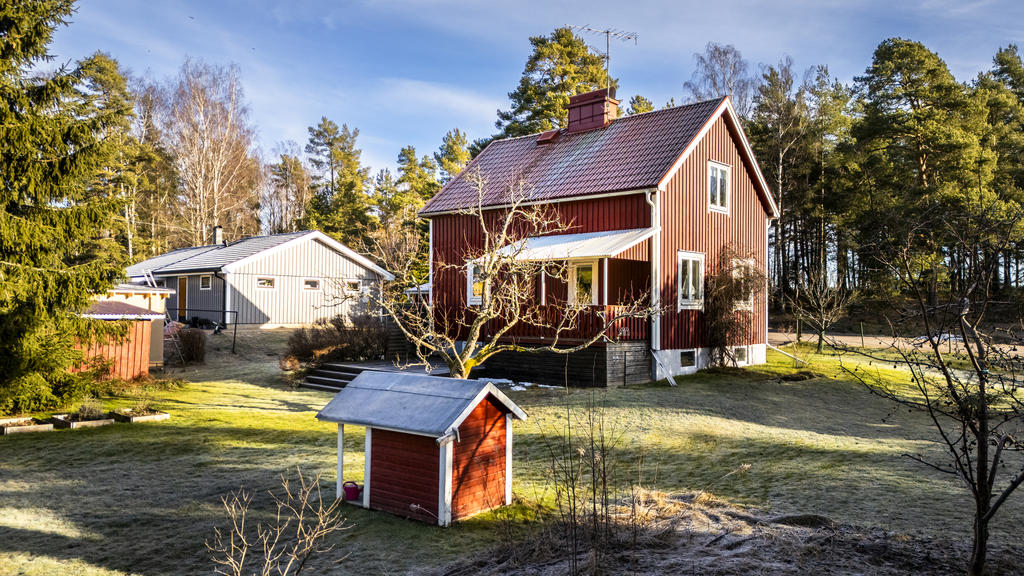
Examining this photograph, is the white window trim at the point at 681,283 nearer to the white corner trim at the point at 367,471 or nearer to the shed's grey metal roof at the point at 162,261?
the white corner trim at the point at 367,471

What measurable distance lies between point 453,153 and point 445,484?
3341 centimetres

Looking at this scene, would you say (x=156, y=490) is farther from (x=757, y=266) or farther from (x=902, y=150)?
(x=902, y=150)

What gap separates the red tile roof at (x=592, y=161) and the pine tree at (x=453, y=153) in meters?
16.3

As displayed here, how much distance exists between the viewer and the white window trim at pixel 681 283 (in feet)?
57.3

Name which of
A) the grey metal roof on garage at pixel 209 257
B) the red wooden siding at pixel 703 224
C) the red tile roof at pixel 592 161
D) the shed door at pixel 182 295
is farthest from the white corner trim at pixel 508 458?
the shed door at pixel 182 295

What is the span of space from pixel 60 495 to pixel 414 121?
34.5 metres

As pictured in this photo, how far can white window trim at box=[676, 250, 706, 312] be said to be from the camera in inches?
687

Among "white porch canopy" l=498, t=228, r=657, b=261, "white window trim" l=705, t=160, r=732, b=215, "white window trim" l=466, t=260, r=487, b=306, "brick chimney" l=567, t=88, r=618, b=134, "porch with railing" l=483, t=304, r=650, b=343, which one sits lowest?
"porch with railing" l=483, t=304, r=650, b=343

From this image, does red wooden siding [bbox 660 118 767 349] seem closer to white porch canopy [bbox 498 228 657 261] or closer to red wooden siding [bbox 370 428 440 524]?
white porch canopy [bbox 498 228 657 261]

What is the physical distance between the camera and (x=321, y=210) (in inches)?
1720

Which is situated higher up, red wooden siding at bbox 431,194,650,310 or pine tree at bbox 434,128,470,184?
pine tree at bbox 434,128,470,184

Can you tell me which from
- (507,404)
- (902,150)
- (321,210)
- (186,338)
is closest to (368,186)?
(321,210)

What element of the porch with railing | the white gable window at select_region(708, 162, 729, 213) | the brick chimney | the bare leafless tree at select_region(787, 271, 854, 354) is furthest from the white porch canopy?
the bare leafless tree at select_region(787, 271, 854, 354)

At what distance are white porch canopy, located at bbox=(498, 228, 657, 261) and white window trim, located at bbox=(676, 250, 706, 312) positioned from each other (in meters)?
1.52
